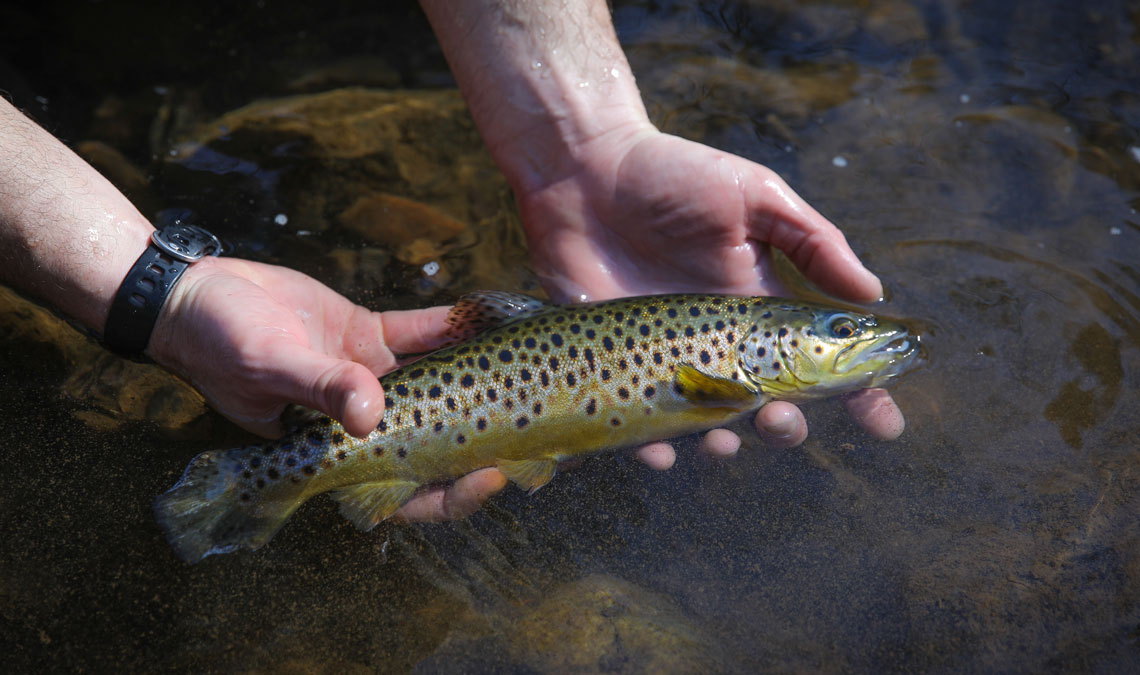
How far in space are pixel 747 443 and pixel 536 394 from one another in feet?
3.50

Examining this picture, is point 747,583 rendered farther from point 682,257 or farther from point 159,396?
point 159,396

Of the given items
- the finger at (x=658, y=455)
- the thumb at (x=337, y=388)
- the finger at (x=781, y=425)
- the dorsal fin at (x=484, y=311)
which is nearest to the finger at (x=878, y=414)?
the finger at (x=781, y=425)

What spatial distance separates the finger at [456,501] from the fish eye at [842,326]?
1775mm

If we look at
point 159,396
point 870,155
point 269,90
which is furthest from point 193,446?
point 870,155

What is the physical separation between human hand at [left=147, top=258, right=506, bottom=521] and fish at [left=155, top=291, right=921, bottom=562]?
7.4 inches

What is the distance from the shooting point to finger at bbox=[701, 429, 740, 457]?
12.2 ft

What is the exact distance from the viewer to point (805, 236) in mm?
4059

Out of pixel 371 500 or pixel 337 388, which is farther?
pixel 371 500

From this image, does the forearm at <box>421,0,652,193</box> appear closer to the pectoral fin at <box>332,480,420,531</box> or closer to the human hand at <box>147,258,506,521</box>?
the human hand at <box>147,258,506,521</box>

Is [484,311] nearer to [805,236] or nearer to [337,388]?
[337,388]

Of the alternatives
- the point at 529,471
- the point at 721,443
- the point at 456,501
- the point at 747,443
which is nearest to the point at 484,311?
the point at 529,471

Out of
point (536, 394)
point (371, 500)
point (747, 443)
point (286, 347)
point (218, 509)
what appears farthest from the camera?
point (747, 443)

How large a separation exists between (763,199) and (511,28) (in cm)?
197

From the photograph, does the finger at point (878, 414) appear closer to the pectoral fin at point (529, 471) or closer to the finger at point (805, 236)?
the finger at point (805, 236)
